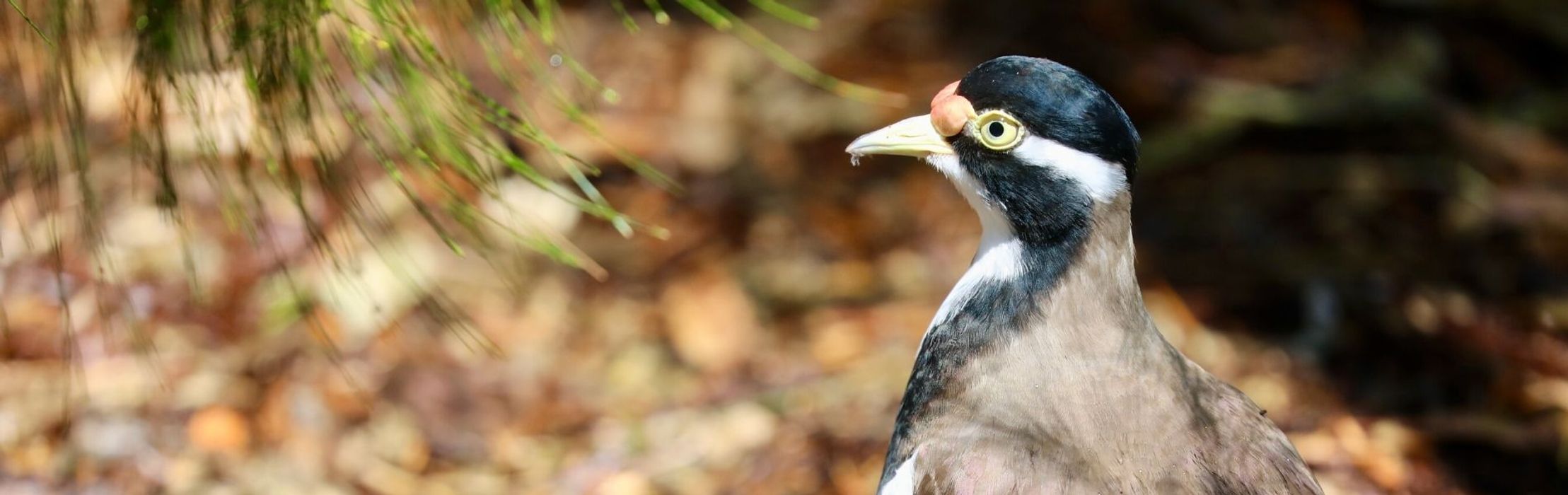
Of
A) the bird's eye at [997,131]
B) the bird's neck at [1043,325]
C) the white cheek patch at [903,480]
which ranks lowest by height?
the white cheek patch at [903,480]

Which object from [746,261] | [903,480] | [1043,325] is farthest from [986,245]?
[746,261]

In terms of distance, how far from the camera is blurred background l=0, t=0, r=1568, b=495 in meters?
3.51

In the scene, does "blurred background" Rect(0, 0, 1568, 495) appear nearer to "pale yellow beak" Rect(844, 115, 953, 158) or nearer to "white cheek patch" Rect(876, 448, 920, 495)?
"pale yellow beak" Rect(844, 115, 953, 158)

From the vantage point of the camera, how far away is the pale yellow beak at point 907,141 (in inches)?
95.5

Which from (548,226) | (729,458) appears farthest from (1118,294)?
(548,226)

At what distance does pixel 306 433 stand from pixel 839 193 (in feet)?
5.89

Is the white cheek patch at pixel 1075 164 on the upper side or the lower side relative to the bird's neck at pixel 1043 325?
upper

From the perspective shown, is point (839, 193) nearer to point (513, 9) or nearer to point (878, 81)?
point (878, 81)

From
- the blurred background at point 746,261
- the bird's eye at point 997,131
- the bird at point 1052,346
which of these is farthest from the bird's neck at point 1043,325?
the blurred background at point 746,261

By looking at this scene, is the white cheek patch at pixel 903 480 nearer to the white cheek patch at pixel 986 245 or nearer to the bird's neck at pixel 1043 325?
the bird's neck at pixel 1043 325

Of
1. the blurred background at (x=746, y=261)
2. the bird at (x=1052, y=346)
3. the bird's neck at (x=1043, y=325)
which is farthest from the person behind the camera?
the blurred background at (x=746, y=261)

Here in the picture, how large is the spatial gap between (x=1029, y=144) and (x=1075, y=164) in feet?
0.27

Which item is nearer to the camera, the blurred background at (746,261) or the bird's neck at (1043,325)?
the bird's neck at (1043,325)

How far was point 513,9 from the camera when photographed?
231 cm
